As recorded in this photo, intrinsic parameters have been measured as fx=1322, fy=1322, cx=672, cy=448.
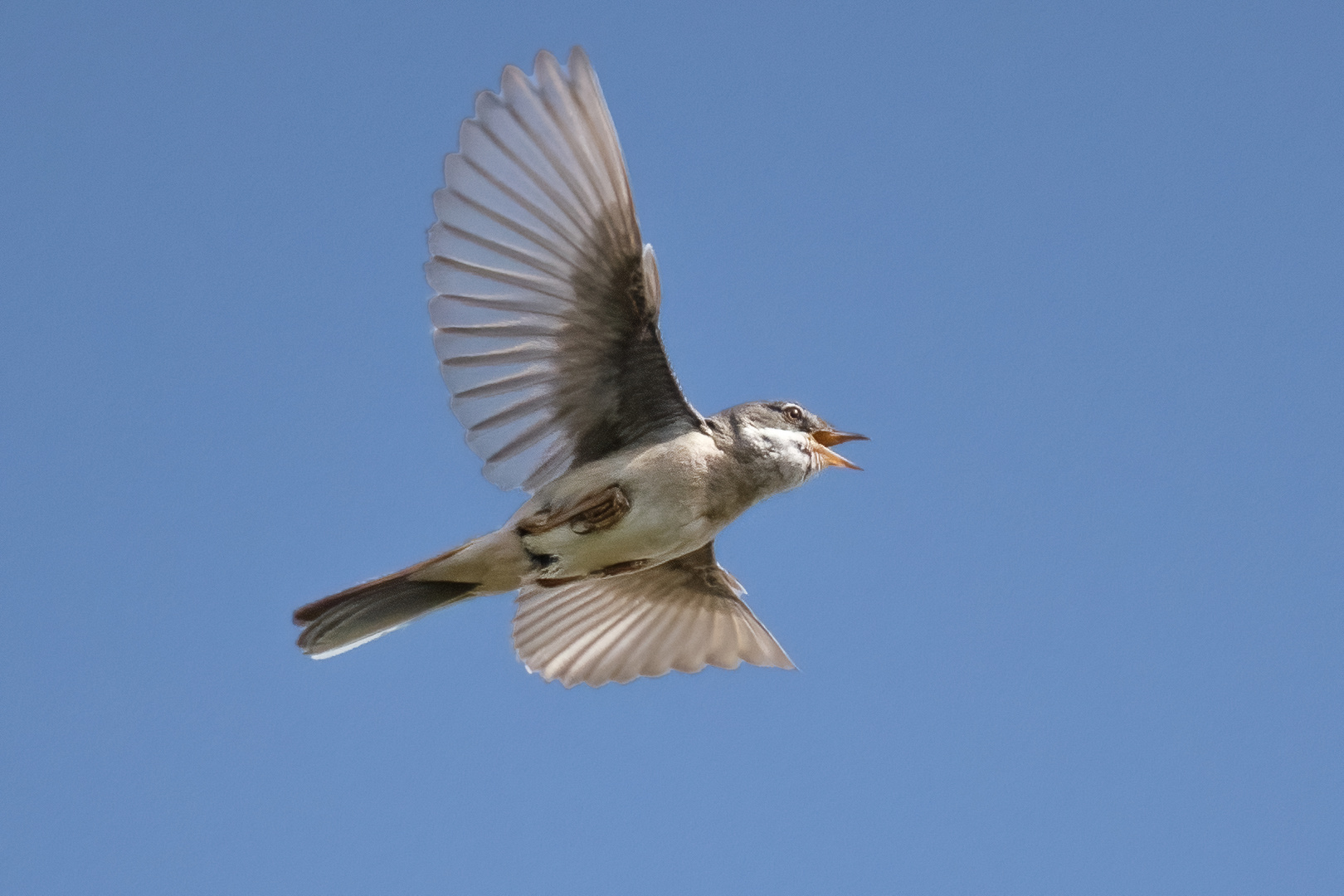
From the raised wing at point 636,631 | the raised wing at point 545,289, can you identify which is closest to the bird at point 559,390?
the raised wing at point 545,289

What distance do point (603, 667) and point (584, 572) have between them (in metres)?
1.82

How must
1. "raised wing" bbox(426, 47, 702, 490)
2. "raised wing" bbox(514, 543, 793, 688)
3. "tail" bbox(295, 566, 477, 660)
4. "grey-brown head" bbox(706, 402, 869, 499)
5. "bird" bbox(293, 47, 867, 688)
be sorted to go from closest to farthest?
1. "raised wing" bbox(426, 47, 702, 490)
2. "bird" bbox(293, 47, 867, 688)
3. "tail" bbox(295, 566, 477, 660)
4. "grey-brown head" bbox(706, 402, 869, 499)
5. "raised wing" bbox(514, 543, 793, 688)

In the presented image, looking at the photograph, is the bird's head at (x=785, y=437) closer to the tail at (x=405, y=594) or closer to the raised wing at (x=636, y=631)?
the tail at (x=405, y=594)

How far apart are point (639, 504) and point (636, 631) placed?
216 centimetres

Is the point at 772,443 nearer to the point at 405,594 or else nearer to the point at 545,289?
the point at 545,289

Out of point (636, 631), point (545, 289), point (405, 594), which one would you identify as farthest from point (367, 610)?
point (636, 631)

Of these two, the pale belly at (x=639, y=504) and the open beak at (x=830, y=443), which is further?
the open beak at (x=830, y=443)

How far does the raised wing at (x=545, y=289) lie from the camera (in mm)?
5871

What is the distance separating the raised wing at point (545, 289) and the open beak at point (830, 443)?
2.81ft

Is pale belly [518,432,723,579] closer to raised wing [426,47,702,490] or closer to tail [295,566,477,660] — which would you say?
raised wing [426,47,702,490]

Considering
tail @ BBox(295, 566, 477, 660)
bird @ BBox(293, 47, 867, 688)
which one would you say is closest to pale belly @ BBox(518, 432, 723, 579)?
bird @ BBox(293, 47, 867, 688)

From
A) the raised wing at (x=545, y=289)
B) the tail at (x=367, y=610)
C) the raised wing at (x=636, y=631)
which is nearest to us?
the raised wing at (x=545, y=289)

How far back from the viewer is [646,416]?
6.59m

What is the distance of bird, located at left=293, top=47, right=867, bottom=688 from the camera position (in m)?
5.98
